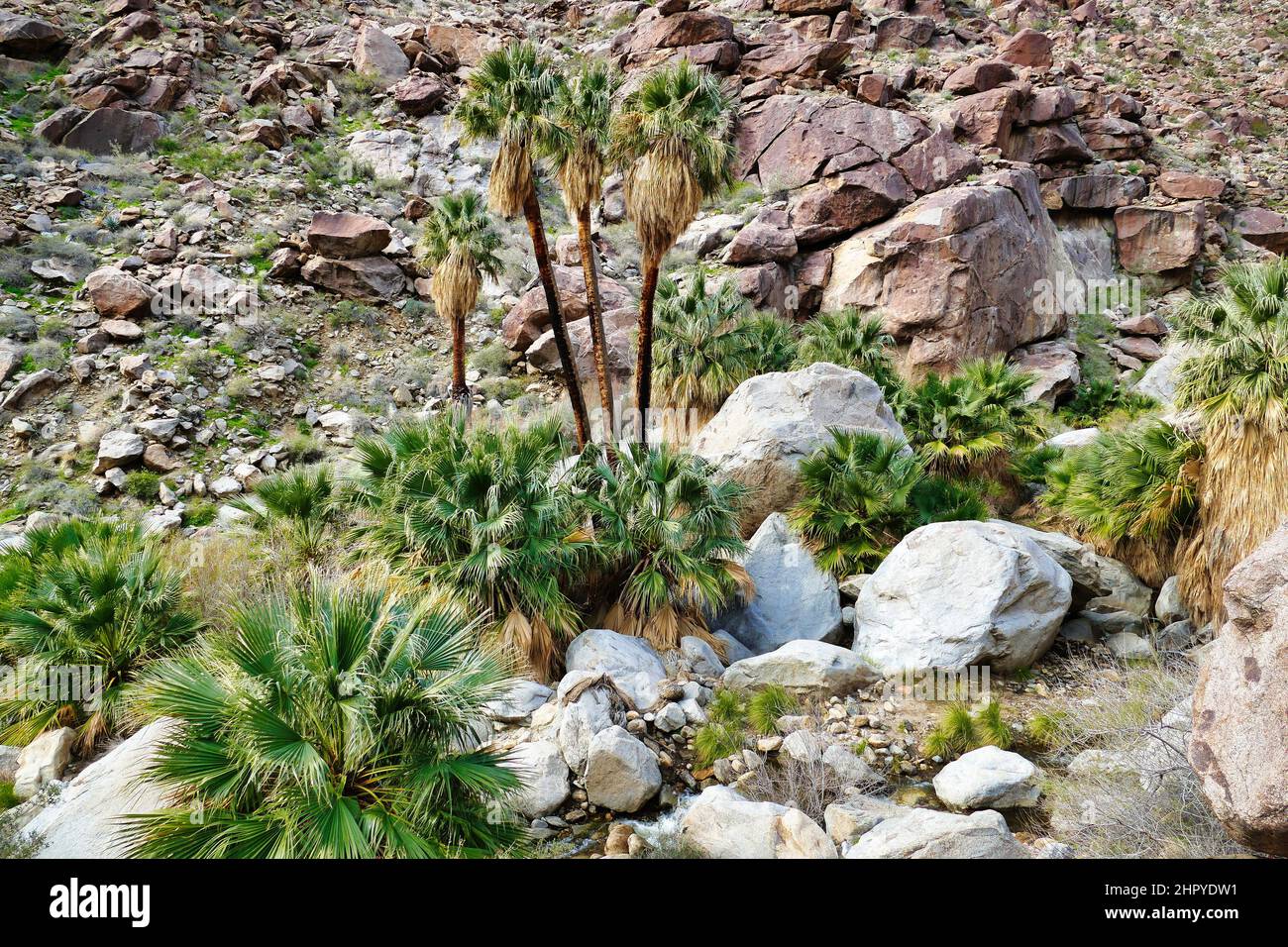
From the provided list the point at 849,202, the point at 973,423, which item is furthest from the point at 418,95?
the point at 973,423

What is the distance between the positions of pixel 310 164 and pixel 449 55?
1476cm

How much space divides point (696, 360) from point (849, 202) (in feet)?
48.9

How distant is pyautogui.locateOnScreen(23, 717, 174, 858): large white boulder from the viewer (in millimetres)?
6086

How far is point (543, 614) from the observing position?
36.3 ft

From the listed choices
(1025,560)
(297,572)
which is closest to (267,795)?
(297,572)

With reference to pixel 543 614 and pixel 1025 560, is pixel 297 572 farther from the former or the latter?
pixel 1025 560

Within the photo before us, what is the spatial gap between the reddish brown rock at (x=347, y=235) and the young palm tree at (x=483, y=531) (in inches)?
782

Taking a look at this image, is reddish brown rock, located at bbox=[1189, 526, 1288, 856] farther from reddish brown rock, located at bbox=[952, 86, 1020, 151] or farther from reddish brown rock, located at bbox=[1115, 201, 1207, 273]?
reddish brown rock, located at bbox=[1115, 201, 1207, 273]

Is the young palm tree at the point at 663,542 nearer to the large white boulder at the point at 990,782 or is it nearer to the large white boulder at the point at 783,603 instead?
the large white boulder at the point at 783,603

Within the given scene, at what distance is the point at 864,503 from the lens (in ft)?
47.9

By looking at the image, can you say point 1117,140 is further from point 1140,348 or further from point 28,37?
point 28,37

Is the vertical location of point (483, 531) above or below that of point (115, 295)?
below

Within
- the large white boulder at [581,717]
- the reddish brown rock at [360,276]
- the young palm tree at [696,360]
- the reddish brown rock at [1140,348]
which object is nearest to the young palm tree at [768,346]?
the young palm tree at [696,360]

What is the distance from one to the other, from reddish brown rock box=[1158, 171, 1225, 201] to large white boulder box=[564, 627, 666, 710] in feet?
122
